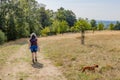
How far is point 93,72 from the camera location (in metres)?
11.8

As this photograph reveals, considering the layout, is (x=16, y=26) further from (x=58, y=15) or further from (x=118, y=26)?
(x=118, y=26)

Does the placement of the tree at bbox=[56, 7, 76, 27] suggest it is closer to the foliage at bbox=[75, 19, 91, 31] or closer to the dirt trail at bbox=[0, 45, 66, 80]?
the foliage at bbox=[75, 19, 91, 31]

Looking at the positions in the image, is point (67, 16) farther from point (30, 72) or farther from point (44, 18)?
point (30, 72)

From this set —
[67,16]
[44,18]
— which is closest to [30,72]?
[44,18]

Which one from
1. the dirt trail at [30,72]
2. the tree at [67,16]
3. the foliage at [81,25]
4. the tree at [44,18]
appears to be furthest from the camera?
the tree at [67,16]

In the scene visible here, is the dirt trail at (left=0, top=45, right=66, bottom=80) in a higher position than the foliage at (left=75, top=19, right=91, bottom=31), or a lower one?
lower

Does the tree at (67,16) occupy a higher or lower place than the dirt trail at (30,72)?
Result: higher

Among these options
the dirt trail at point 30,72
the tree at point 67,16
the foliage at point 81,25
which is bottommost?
the dirt trail at point 30,72

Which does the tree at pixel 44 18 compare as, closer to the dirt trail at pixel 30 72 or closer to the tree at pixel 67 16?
the tree at pixel 67 16

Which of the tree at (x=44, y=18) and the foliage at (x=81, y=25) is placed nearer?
the foliage at (x=81, y=25)

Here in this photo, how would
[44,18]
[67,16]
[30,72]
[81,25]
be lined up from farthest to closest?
[67,16], [44,18], [81,25], [30,72]

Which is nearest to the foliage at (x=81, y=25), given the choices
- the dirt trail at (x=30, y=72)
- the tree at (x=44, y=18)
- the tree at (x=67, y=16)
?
the dirt trail at (x=30, y=72)

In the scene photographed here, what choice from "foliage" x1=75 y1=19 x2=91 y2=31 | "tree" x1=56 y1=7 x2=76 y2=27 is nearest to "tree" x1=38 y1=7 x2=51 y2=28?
"tree" x1=56 y1=7 x2=76 y2=27

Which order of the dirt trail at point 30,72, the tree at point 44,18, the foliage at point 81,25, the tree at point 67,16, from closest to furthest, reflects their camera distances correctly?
the dirt trail at point 30,72
the foliage at point 81,25
the tree at point 44,18
the tree at point 67,16
